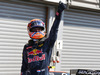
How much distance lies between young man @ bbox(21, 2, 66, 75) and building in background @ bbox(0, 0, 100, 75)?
335 centimetres

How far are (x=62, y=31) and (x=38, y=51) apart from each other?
448cm

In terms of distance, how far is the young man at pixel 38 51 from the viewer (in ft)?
11.1

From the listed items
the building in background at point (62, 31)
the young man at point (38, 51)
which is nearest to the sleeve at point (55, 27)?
the young man at point (38, 51)

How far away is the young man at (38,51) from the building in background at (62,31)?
335cm

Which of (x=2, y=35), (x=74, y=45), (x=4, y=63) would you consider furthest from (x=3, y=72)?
(x=74, y=45)

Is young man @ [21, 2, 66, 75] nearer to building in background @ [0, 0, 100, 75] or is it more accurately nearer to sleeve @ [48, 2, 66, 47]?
sleeve @ [48, 2, 66, 47]

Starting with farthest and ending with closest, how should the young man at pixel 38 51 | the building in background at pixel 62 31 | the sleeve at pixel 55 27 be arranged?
the building in background at pixel 62 31, the young man at pixel 38 51, the sleeve at pixel 55 27

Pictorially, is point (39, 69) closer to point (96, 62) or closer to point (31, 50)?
point (31, 50)

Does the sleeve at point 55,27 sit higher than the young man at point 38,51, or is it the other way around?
the sleeve at point 55,27

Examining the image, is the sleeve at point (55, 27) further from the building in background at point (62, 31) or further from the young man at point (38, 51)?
the building in background at point (62, 31)

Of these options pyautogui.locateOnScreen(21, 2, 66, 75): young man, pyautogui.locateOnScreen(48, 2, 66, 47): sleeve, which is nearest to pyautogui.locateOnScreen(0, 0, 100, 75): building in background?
pyautogui.locateOnScreen(21, 2, 66, 75): young man

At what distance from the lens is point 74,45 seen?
8336 mm

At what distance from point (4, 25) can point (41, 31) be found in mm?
3586

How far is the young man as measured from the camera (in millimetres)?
3385
